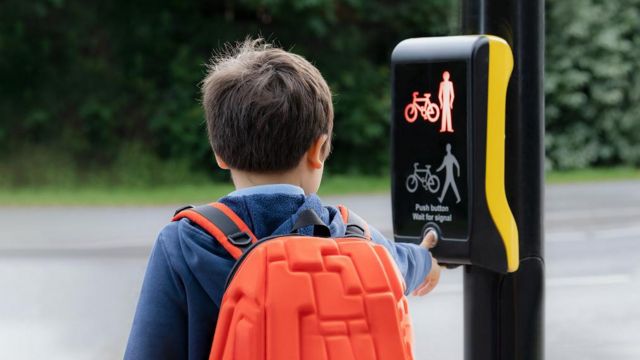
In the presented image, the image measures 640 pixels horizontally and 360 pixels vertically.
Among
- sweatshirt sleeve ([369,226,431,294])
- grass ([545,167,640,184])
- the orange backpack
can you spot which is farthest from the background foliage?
the orange backpack

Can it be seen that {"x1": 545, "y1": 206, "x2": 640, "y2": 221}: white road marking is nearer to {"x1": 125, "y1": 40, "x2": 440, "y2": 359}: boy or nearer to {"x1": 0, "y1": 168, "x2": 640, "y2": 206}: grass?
{"x1": 0, "y1": 168, "x2": 640, "y2": 206}: grass

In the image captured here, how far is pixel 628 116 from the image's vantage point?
22.8m

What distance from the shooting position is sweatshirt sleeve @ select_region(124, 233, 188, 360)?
2.00 meters

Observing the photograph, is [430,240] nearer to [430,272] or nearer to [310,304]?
[430,272]

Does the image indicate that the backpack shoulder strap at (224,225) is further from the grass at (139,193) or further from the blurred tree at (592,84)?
the blurred tree at (592,84)

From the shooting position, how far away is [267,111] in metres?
2.00

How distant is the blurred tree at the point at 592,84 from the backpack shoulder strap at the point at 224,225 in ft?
68.8

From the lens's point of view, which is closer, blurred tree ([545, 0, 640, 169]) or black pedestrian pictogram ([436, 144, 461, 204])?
black pedestrian pictogram ([436, 144, 461, 204])

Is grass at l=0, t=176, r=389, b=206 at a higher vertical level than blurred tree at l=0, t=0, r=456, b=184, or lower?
lower

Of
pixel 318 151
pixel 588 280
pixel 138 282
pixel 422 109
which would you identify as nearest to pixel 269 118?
pixel 318 151

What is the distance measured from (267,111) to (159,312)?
44cm

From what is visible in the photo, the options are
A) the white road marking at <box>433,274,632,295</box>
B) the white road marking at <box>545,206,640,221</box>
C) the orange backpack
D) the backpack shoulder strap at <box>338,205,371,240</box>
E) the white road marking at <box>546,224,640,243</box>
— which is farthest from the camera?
the white road marking at <box>545,206,640,221</box>

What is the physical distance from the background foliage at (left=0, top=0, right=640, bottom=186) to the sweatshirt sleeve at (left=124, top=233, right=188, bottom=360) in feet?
57.7

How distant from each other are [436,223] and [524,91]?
0.44 m
